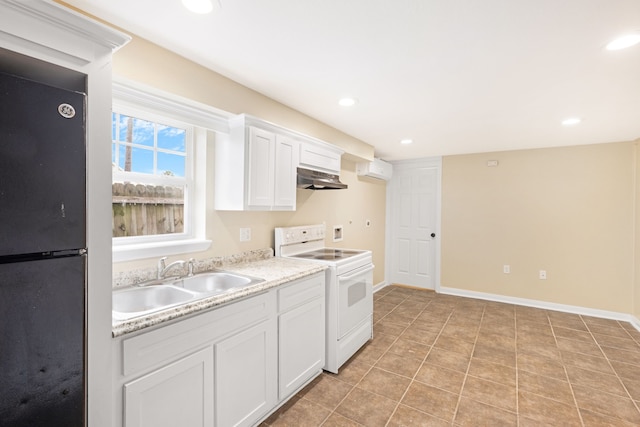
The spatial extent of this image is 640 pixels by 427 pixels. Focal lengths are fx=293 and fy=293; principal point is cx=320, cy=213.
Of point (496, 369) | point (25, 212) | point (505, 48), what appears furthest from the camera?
point (496, 369)

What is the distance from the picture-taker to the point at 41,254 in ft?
2.94

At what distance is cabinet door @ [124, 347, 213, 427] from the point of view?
1.21 metres

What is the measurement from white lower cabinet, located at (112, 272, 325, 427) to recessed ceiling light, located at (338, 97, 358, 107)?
1505 mm

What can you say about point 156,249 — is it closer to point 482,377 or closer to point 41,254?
point 41,254

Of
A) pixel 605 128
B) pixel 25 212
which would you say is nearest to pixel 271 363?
pixel 25 212

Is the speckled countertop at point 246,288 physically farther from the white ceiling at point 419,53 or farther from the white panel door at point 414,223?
the white panel door at point 414,223

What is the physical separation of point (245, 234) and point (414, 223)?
3572 mm

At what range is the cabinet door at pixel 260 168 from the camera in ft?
7.28

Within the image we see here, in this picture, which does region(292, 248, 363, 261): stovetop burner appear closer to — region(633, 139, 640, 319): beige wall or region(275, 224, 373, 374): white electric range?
region(275, 224, 373, 374): white electric range

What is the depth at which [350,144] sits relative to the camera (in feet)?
12.2

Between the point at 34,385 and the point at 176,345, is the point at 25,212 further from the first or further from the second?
the point at 176,345

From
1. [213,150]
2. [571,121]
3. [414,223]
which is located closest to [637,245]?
[571,121]

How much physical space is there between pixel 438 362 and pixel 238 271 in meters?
1.99

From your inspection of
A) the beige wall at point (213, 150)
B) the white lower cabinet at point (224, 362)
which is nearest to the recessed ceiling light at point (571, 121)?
the beige wall at point (213, 150)
